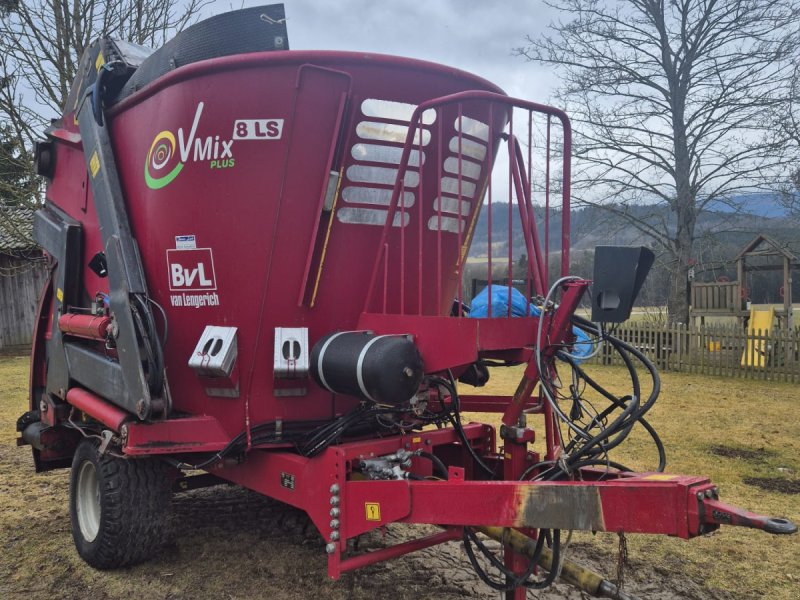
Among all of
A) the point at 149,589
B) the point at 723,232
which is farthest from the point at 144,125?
→ the point at 723,232

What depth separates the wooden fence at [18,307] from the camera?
17.5 m

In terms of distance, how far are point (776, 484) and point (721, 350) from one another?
7.93 metres

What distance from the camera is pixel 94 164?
384 centimetres

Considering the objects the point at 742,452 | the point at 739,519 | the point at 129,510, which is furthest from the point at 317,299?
the point at 742,452

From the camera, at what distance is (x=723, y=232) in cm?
1783

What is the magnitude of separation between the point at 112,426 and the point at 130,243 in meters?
0.96

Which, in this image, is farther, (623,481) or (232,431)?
(232,431)

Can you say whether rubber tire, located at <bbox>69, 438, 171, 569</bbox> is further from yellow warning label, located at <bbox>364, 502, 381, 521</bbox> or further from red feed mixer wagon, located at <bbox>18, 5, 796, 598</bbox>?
yellow warning label, located at <bbox>364, 502, 381, 521</bbox>

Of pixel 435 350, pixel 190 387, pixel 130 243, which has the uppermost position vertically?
pixel 130 243

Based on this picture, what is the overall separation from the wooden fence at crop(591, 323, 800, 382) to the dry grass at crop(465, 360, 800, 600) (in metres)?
0.54

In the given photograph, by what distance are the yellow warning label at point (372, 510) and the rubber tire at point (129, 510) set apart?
146 centimetres

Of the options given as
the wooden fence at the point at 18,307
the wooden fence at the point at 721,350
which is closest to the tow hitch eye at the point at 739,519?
the wooden fence at the point at 721,350

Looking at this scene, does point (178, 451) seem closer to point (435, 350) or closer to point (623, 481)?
point (435, 350)

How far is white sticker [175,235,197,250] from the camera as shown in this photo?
134 inches
